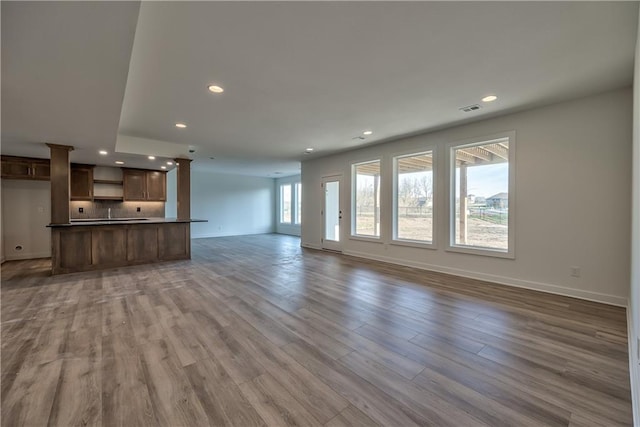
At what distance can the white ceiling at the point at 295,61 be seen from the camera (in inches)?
74.7

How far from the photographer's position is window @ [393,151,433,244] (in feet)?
17.2

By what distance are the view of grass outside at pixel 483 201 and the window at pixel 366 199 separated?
1.82 metres

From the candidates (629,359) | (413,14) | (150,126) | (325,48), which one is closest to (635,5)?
(413,14)

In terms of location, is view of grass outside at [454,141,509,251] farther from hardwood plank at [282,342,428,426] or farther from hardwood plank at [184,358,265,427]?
hardwood plank at [184,358,265,427]

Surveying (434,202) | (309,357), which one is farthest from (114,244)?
(434,202)

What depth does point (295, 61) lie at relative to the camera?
258 cm

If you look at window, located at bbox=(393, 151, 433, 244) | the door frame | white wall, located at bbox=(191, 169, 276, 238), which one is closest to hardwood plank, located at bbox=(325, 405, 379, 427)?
window, located at bbox=(393, 151, 433, 244)

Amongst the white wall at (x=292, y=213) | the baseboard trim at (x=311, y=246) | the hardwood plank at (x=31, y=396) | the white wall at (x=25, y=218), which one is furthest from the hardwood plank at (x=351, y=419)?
the white wall at (x=292, y=213)

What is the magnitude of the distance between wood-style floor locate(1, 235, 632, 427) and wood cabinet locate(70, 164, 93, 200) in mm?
3657

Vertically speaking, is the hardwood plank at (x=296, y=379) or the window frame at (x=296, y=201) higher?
the window frame at (x=296, y=201)

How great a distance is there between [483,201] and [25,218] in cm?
981

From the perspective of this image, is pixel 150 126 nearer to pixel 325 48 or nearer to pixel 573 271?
pixel 325 48

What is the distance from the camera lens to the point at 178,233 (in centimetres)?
620

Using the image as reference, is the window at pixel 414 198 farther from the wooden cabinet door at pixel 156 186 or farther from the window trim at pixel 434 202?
the wooden cabinet door at pixel 156 186
